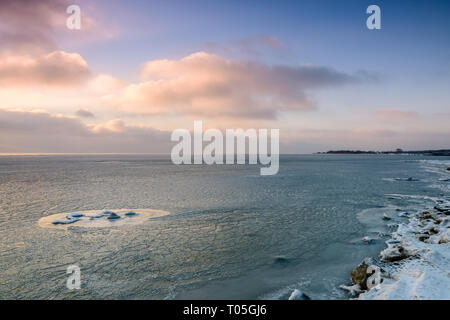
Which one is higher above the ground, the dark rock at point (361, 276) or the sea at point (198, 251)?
the dark rock at point (361, 276)

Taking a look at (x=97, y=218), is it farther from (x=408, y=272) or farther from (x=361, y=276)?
(x=408, y=272)

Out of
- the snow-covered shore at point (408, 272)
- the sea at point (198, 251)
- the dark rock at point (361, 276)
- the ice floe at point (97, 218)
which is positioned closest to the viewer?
the snow-covered shore at point (408, 272)

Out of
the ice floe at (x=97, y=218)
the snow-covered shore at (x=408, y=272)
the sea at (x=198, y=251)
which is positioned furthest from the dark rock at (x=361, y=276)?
the ice floe at (x=97, y=218)

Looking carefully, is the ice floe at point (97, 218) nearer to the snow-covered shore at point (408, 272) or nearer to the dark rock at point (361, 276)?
the dark rock at point (361, 276)

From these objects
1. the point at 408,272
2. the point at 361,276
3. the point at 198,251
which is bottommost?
the point at 198,251

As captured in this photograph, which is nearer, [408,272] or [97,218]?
[408,272]

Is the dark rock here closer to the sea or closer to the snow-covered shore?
the snow-covered shore

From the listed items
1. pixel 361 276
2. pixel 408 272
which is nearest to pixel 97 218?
pixel 361 276
